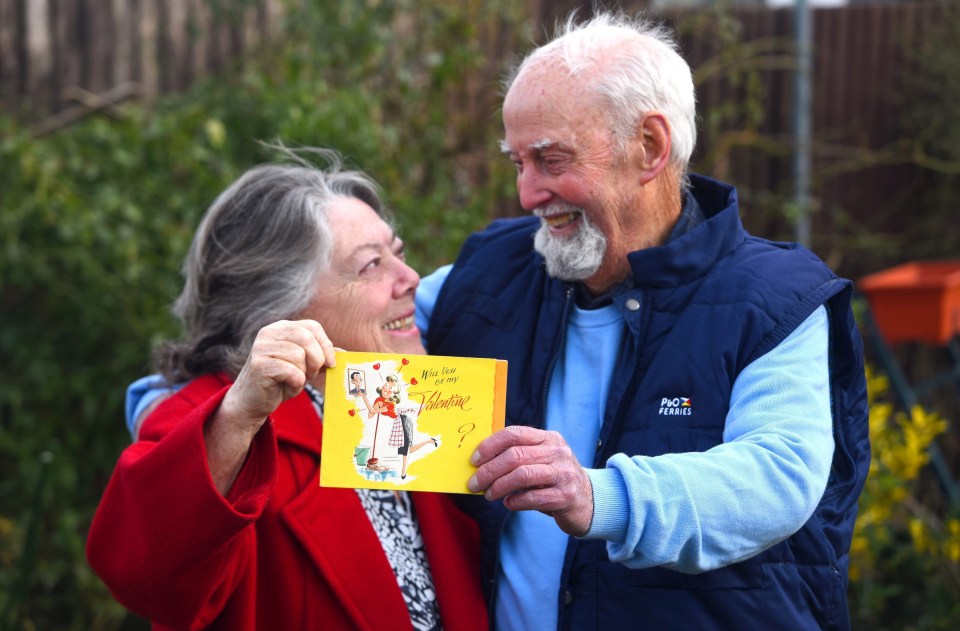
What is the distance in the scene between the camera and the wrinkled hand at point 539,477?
1.88m

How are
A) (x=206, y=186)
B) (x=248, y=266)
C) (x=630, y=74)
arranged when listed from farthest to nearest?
(x=206, y=186), (x=248, y=266), (x=630, y=74)

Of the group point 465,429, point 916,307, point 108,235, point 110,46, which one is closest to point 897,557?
point 916,307

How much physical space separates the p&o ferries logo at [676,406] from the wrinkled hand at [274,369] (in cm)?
68

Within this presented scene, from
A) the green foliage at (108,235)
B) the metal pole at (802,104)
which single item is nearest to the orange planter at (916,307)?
the metal pole at (802,104)

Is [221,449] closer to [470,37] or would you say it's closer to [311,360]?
[311,360]

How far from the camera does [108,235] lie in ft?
13.0

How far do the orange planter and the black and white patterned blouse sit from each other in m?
3.45

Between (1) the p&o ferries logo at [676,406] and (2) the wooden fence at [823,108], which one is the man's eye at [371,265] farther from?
(2) the wooden fence at [823,108]

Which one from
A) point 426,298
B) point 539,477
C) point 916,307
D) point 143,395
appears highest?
point 426,298

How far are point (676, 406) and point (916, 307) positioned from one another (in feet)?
11.2

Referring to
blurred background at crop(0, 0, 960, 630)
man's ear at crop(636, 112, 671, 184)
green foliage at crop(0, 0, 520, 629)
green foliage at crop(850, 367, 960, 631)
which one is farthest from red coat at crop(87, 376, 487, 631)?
green foliage at crop(850, 367, 960, 631)

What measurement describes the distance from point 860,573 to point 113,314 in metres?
2.94

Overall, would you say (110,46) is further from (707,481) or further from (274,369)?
(707,481)

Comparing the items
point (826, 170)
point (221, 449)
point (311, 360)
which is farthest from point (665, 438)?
point (826, 170)
